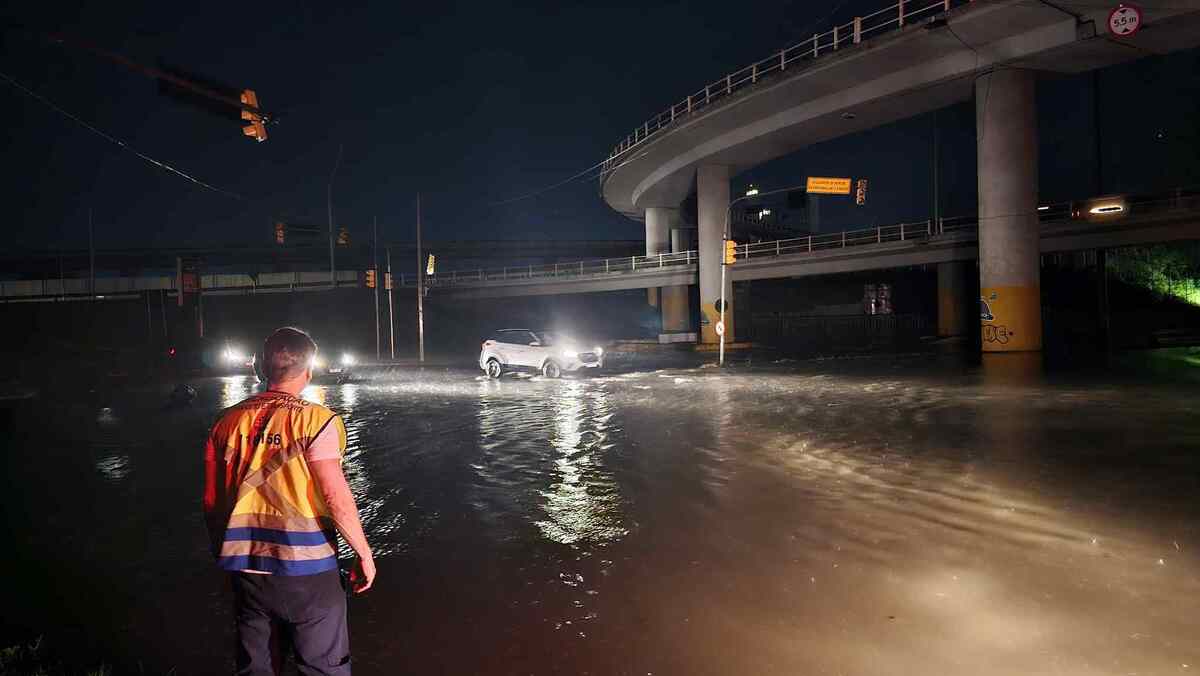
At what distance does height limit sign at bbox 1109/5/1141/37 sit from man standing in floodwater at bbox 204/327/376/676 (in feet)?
92.2

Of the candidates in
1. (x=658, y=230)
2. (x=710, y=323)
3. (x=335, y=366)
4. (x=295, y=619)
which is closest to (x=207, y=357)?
(x=335, y=366)

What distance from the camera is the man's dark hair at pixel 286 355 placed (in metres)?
3.14

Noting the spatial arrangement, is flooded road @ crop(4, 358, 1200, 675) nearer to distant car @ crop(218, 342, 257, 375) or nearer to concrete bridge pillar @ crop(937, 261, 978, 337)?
distant car @ crop(218, 342, 257, 375)

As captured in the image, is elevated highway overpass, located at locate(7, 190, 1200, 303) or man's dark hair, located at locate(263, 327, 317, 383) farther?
elevated highway overpass, located at locate(7, 190, 1200, 303)

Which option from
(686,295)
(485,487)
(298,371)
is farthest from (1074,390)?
(686,295)

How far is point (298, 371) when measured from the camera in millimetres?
3209

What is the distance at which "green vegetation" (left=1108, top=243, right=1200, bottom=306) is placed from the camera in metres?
43.0

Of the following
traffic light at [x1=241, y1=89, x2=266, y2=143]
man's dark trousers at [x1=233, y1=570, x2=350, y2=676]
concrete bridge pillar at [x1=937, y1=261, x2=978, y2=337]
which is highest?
traffic light at [x1=241, y1=89, x2=266, y2=143]

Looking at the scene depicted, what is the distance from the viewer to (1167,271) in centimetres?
4425

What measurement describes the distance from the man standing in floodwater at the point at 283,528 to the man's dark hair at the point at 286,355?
0.17m

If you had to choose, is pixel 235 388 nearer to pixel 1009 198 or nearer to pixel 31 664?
pixel 31 664

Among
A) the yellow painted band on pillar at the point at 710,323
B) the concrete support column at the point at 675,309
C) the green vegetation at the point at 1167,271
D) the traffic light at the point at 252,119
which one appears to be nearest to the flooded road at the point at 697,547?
the traffic light at the point at 252,119

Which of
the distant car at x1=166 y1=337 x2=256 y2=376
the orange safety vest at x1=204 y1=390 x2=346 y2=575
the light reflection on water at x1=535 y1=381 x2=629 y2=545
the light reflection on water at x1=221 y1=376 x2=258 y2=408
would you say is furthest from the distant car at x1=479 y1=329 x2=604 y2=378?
the orange safety vest at x1=204 y1=390 x2=346 y2=575

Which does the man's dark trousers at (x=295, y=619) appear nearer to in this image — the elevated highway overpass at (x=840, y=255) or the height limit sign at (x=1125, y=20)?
the height limit sign at (x=1125, y=20)
